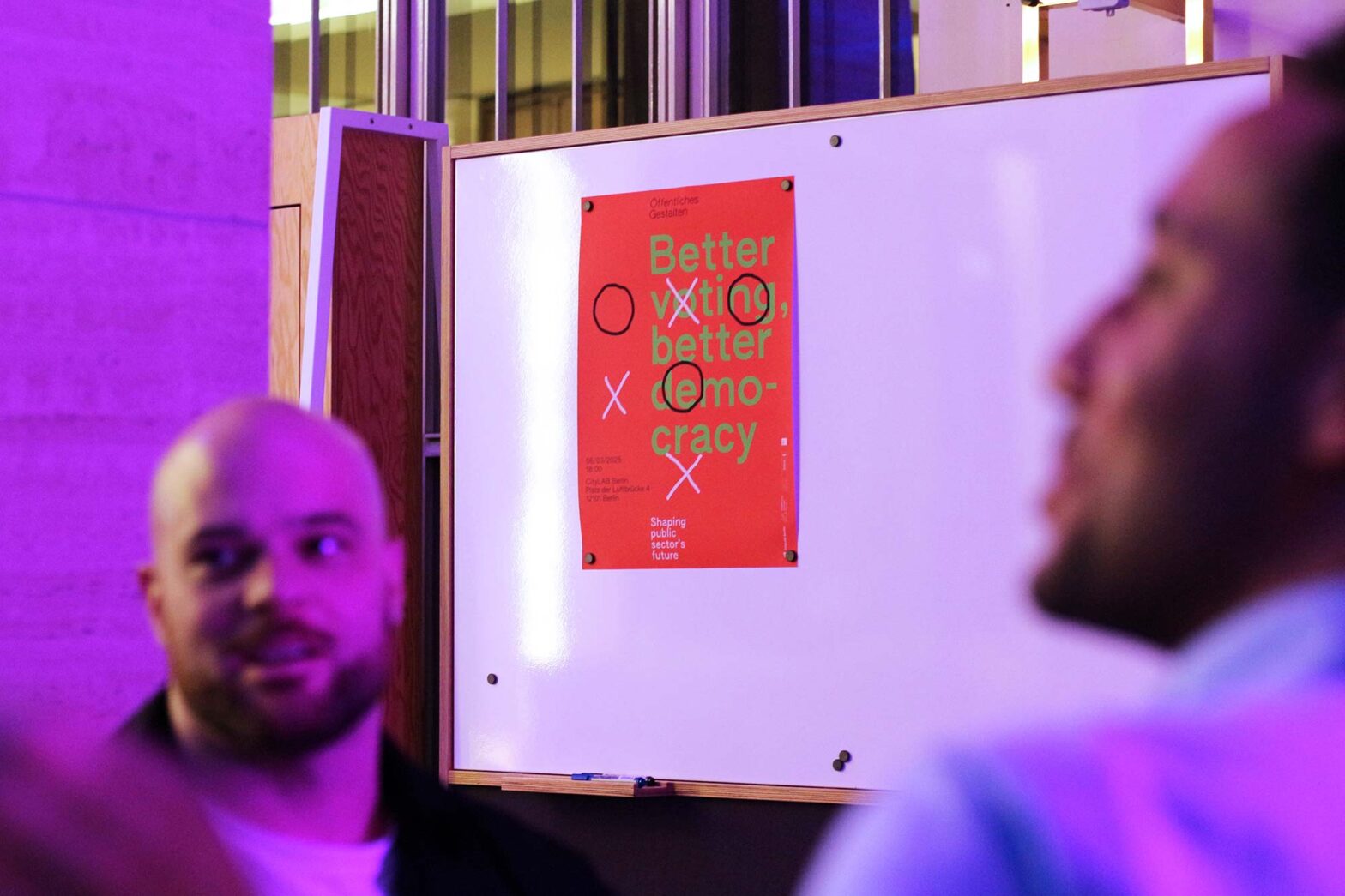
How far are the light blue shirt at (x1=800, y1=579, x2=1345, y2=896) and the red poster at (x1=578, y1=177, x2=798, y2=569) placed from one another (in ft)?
9.93

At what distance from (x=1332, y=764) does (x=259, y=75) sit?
6.50 feet

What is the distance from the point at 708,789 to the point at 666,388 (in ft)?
2.52

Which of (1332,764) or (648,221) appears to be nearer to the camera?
(1332,764)

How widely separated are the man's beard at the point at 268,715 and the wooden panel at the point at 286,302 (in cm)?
316

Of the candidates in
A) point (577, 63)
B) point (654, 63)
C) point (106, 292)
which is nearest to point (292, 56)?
point (577, 63)

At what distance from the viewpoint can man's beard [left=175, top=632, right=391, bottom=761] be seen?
934 millimetres

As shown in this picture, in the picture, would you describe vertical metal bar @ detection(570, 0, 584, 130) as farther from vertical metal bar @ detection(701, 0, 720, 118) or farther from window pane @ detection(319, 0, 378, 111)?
window pane @ detection(319, 0, 378, 111)

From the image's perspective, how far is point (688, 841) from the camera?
3494mm

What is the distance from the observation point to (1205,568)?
41 centimetres

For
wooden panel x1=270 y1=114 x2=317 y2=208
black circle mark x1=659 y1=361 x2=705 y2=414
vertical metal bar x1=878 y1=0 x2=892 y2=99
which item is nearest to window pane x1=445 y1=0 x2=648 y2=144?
vertical metal bar x1=878 y1=0 x2=892 y2=99

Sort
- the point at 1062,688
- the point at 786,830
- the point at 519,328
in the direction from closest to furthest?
the point at 1062,688, the point at 786,830, the point at 519,328

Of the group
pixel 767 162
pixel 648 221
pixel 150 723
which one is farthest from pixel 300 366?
pixel 150 723

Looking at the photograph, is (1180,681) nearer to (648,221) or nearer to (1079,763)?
(1079,763)

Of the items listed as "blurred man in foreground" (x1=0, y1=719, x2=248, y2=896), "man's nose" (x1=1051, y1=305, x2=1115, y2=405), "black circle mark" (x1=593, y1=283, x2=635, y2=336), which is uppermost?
"black circle mark" (x1=593, y1=283, x2=635, y2=336)
